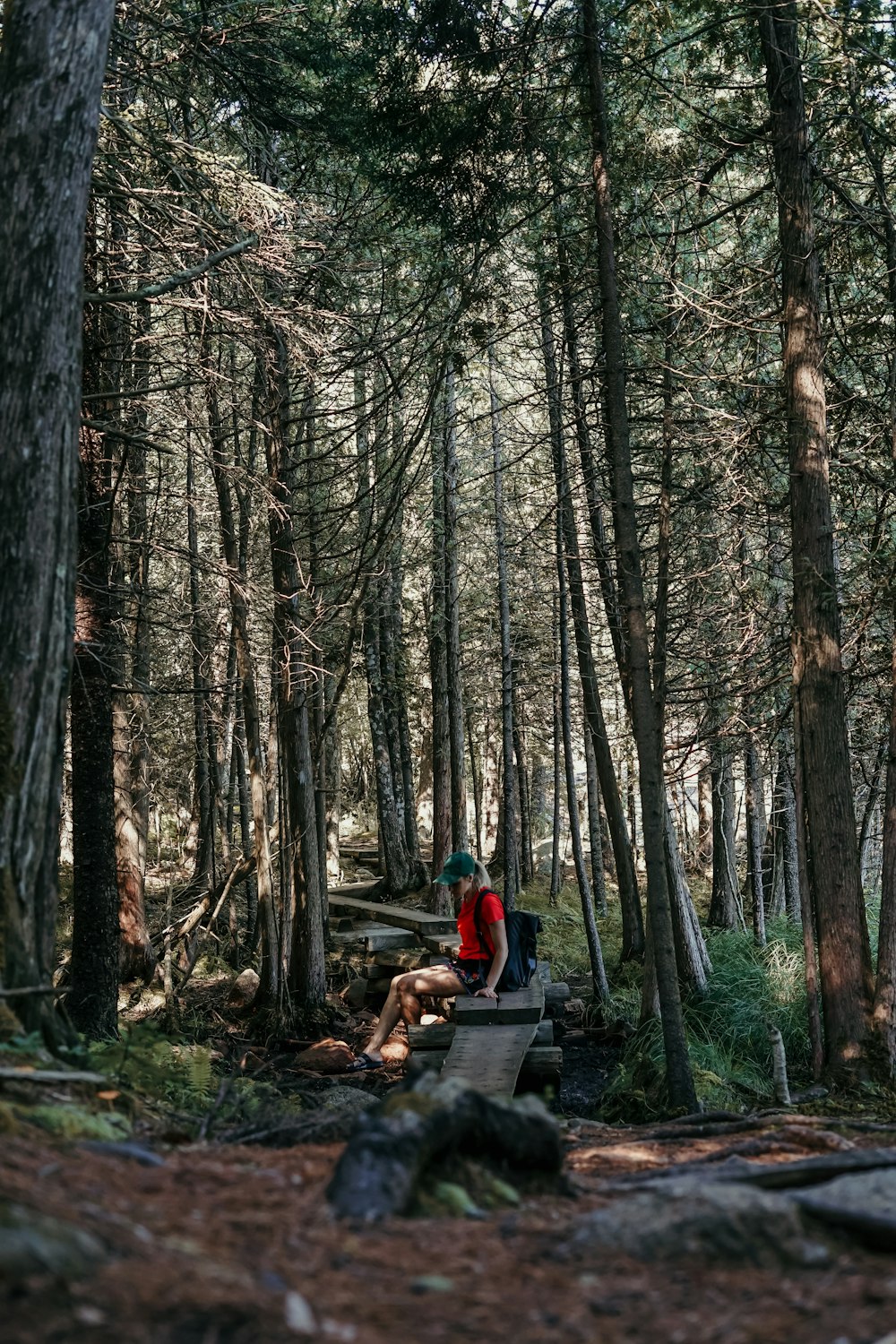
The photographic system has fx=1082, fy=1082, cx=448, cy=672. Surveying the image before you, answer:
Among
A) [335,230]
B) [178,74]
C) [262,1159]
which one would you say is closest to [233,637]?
[335,230]

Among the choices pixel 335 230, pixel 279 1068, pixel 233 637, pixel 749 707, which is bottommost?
pixel 279 1068

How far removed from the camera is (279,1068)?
428 inches

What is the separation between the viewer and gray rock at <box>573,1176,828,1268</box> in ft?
9.96

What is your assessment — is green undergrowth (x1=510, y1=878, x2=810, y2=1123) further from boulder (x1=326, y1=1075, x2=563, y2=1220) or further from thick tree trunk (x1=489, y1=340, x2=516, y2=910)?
boulder (x1=326, y1=1075, x2=563, y2=1220)

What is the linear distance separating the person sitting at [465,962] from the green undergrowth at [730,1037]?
1549mm

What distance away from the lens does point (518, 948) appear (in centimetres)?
995

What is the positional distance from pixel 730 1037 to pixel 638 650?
4819 millimetres

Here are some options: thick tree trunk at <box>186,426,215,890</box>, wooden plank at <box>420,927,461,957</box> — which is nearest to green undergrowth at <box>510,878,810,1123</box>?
wooden plank at <box>420,927,461,957</box>

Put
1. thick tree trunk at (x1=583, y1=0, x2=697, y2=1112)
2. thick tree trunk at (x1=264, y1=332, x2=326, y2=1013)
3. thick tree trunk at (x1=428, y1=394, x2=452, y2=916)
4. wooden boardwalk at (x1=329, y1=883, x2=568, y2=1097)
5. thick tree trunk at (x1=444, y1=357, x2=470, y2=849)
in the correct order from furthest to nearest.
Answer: thick tree trunk at (x1=428, y1=394, x2=452, y2=916)
thick tree trunk at (x1=444, y1=357, x2=470, y2=849)
thick tree trunk at (x1=264, y1=332, x2=326, y2=1013)
thick tree trunk at (x1=583, y1=0, x2=697, y2=1112)
wooden boardwalk at (x1=329, y1=883, x2=568, y2=1097)

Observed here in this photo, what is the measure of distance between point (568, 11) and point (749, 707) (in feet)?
24.2

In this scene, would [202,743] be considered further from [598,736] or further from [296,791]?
[598,736]

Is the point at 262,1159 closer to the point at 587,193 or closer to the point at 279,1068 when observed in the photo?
the point at 279,1068

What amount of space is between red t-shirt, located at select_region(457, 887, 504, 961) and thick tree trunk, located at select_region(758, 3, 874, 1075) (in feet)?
9.03

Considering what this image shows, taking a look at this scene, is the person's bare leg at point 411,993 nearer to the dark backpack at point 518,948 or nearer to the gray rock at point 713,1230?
the dark backpack at point 518,948
